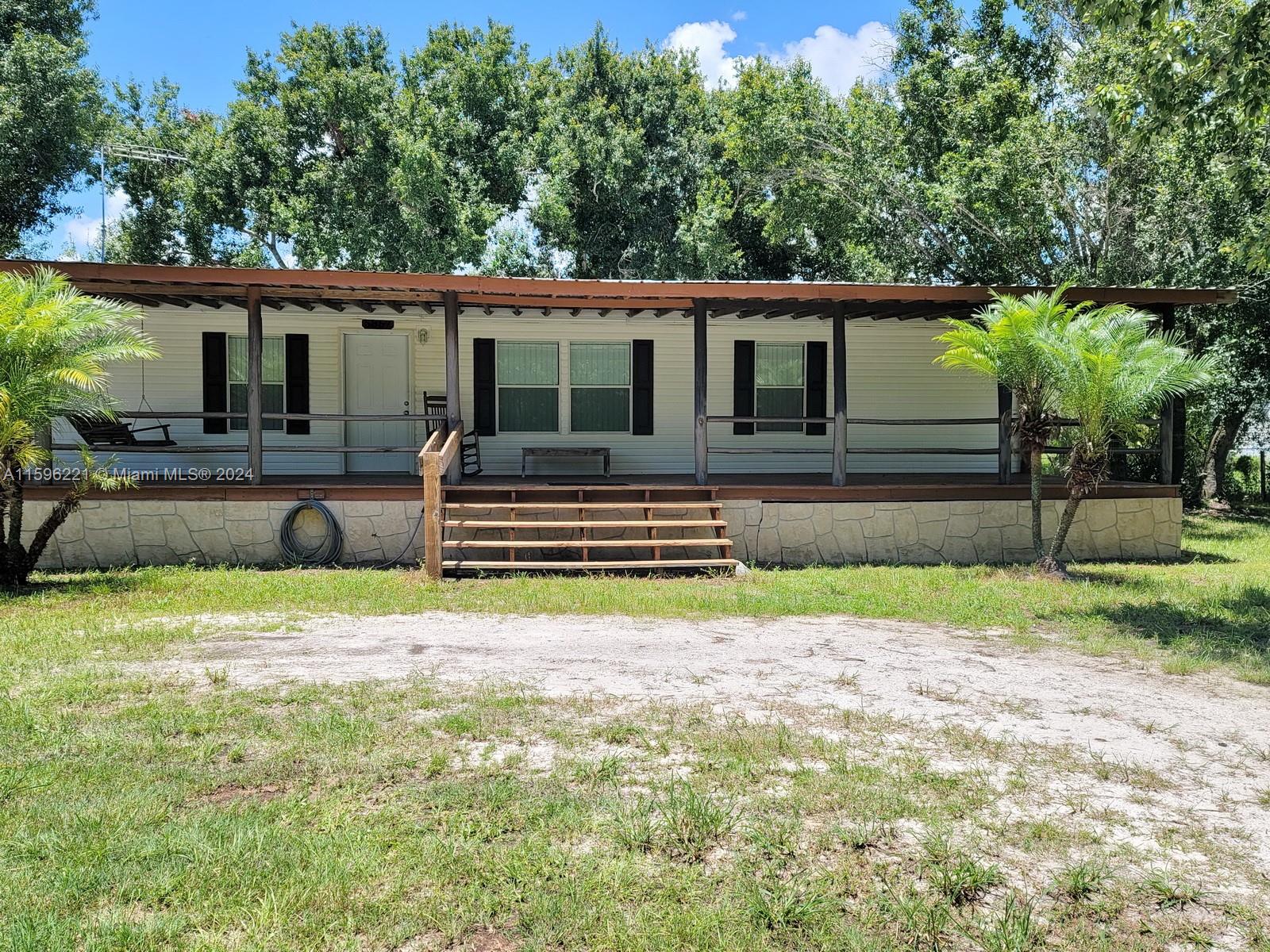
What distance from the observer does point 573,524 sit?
29.6 feet

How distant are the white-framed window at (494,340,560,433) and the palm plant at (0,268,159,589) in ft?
16.1

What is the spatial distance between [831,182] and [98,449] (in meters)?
13.2

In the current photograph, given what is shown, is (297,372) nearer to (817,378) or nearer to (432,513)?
(432,513)

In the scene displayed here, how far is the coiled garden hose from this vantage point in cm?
938

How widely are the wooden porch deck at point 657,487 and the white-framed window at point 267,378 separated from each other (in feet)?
3.08

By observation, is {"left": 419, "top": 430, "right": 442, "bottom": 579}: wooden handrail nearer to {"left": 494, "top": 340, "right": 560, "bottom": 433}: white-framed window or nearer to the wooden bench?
the wooden bench

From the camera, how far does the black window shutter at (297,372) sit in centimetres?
1190

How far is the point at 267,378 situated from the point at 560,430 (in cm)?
402

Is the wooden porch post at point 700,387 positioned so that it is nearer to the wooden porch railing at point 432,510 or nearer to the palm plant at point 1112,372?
the wooden porch railing at point 432,510

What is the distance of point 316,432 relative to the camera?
1204 centimetres

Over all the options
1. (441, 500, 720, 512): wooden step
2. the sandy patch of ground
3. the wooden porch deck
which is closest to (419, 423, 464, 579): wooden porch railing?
(441, 500, 720, 512): wooden step

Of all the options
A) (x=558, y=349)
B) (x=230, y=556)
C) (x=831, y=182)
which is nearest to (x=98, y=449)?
(x=230, y=556)

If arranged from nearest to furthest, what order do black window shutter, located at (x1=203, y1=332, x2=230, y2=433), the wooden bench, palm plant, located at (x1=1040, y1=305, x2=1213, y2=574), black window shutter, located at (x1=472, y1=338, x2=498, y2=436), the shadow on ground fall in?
the shadow on ground < palm plant, located at (x1=1040, y1=305, x2=1213, y2=574) < the wooden bench < black window shutter, located at (x1=203, y1=332, x2=230, y2=433) < black window shutter, located at (x1=472, y1=338, x2=498, y2=436)

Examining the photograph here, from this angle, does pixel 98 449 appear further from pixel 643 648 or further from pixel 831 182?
pixel 831 182
